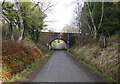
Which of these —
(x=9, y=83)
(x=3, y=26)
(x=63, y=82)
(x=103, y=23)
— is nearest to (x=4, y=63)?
(x=9, y=83)

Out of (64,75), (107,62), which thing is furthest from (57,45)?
(64,75)

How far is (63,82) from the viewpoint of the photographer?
5.76 metres

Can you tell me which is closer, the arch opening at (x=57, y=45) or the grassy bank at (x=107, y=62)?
the grassy bank at (x=107, y=62)

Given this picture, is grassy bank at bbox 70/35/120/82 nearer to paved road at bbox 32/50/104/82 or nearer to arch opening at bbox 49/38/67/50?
paved road at bbox 32/50/104/82

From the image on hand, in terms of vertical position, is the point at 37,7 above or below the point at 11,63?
above

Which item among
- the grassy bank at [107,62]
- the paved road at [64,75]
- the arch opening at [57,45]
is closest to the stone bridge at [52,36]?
the arch opening at [57,45]

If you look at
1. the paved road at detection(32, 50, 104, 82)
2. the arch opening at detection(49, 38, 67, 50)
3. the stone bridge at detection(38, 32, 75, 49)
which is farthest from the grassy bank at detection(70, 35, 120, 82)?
the arch opening at detection(49, 38, 67, 50)

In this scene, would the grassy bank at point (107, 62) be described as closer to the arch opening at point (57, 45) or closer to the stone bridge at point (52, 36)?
the stone bridge at point (52, 36)

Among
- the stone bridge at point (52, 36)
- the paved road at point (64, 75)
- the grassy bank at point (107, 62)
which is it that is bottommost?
the paved road at point (64, 75)

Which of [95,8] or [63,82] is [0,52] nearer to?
[63,82]

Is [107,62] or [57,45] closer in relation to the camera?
[107,62]

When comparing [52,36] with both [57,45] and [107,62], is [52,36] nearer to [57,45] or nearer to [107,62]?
[107,62]

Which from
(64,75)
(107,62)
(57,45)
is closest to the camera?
(64,75)

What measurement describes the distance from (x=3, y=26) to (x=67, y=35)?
21.7m
